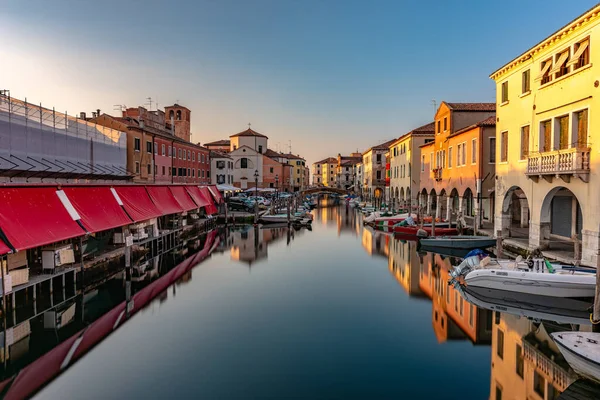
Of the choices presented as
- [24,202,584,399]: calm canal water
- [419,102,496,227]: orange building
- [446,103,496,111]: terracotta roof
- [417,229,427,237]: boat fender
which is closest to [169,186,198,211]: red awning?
[24,202,584,399]: calm canal water

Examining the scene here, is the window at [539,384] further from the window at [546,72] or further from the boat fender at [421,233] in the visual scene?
the boat fender at [421,233]

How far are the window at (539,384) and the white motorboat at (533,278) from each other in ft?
17.7

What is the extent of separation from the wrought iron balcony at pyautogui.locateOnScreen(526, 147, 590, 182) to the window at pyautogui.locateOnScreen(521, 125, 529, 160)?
2.90ft

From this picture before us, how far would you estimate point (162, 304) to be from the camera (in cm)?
1576

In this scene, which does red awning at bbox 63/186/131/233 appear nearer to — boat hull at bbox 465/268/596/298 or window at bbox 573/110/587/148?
Result: boat hull at bbox 465/268/596/298

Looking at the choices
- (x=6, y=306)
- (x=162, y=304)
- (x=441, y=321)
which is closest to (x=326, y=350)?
(x=441, y=321)

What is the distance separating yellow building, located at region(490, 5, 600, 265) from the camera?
15820mm

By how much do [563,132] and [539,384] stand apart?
12407 millimetres

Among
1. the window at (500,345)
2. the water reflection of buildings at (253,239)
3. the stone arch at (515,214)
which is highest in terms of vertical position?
the stone arch at (515,214)

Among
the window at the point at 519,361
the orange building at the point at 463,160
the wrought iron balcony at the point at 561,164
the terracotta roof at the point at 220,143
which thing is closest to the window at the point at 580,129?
the wrought iron balcony at the point at 561,164

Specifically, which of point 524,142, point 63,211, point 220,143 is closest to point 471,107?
point 524,142

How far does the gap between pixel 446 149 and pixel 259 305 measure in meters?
24.1

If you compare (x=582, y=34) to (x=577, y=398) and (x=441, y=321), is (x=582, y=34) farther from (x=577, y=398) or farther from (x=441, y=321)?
(x=577, y=398)

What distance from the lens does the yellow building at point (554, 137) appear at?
15.8 metres
